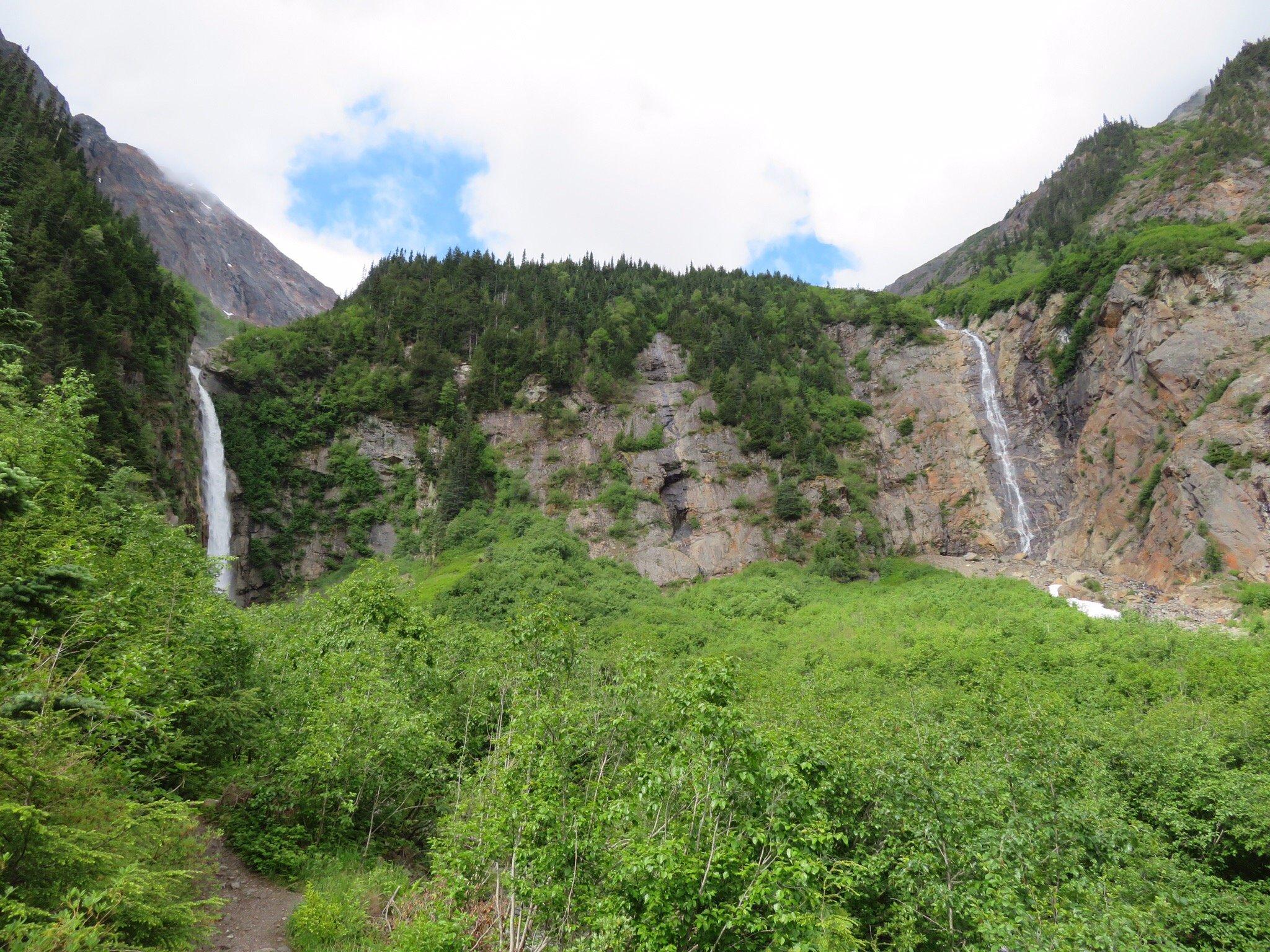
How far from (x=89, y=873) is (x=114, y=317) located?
4291cm

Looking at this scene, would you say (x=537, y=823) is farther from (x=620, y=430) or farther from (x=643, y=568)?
(x=620, y=430)

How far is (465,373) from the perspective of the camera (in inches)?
2702

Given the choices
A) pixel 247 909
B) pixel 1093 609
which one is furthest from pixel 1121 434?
pixel 247 909

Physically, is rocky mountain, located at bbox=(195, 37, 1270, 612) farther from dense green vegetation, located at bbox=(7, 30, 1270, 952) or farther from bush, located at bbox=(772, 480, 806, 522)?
dense green vegetation, located at bbox=(7, 30, 1270, 952)

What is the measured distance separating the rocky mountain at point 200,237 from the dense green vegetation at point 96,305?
2947 inches

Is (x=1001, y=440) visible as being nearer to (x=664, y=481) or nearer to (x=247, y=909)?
(x=664, y=481)

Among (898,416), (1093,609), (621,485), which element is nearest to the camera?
(1093,609)

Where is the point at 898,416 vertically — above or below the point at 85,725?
above

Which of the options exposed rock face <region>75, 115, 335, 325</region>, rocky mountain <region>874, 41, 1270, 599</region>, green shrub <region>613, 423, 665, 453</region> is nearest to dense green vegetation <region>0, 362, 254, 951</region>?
green shrub <region>613, 423, 665, 453</region>

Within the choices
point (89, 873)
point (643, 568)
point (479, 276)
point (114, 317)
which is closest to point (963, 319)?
point (643, 568)

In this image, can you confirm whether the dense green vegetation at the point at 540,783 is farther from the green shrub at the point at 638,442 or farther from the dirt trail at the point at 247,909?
the green shrub at the point at 638,442

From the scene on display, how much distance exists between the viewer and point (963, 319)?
75500 millimetres

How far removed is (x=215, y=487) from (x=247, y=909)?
49610 millimetres

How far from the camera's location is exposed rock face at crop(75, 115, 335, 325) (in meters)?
119
